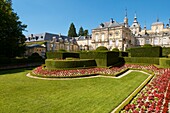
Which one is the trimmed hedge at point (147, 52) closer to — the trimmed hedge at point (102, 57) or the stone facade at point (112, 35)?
the trimmed hedge at point (102, 57)

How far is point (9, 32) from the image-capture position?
82.9 feet

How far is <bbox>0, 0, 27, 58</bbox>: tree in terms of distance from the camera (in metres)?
23.4

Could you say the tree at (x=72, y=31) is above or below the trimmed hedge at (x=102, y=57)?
above

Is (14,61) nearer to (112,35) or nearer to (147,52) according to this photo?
(147,52)

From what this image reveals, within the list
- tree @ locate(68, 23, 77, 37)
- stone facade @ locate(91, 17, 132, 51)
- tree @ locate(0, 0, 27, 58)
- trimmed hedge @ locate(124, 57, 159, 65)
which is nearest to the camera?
trimmed hedge @ locate(124, 57, 159, 65)

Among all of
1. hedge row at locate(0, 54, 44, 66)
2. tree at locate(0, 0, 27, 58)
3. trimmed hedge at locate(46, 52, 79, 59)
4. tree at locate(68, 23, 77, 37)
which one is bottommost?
hedge row at locate(0, 54, 44, 66)

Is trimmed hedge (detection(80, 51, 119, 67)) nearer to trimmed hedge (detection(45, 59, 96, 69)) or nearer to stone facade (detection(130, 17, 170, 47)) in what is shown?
trimmed hedge (detection(45, 59, 96, 69))

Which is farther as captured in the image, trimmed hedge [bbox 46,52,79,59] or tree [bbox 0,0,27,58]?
tree [bbox 0,0,27,58]

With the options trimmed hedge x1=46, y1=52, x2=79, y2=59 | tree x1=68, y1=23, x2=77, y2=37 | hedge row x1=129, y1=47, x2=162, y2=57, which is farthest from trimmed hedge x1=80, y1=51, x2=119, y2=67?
tree x1=68, y1=23, x2=77, y2=37

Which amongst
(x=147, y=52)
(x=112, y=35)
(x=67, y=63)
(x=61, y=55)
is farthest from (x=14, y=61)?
(x=112, y=35)

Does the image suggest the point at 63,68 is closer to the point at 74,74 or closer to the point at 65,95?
the point at 74,74

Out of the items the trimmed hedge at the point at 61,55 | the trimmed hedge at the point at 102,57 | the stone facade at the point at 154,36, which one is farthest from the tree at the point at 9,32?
the stone facade at the point at 154,36

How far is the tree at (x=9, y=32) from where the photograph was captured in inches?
923

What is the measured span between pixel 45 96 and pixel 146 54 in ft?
60.2
